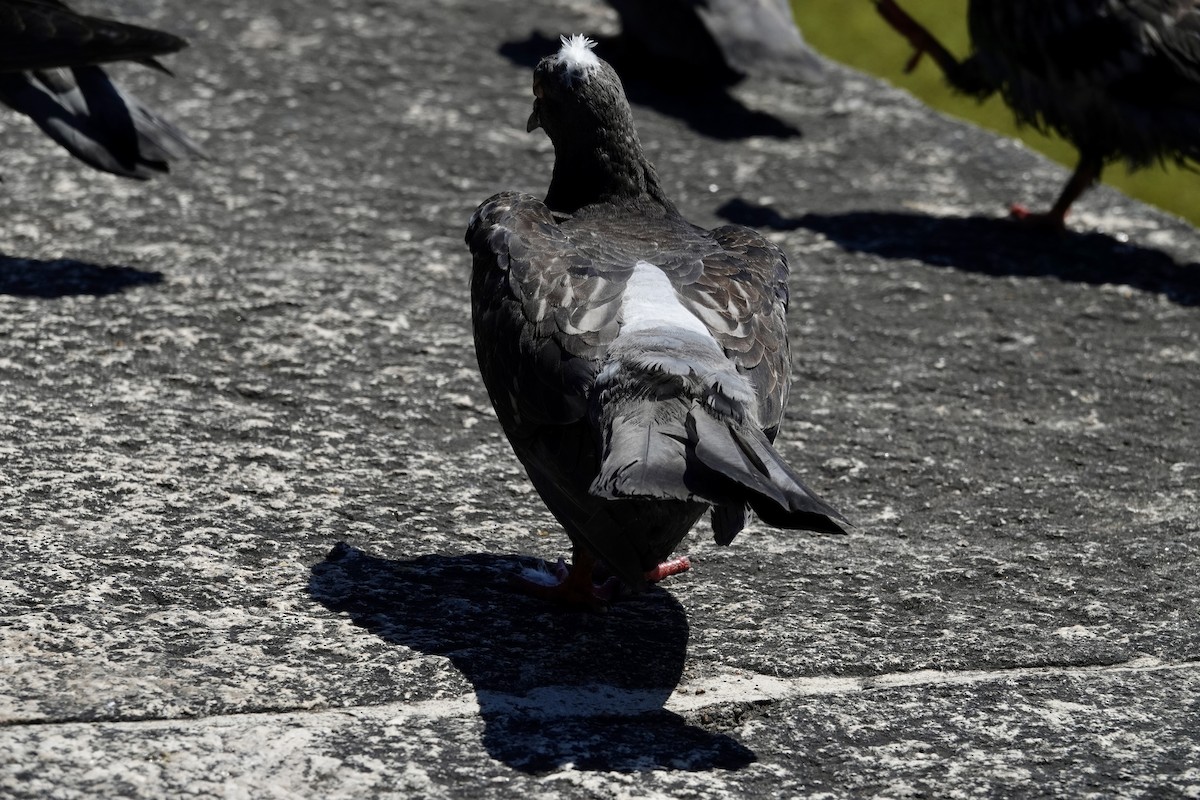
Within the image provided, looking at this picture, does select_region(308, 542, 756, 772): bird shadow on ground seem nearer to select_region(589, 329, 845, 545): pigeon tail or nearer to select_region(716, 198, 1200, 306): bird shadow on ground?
select_region(589, 329, 845, 545): pigeon tail

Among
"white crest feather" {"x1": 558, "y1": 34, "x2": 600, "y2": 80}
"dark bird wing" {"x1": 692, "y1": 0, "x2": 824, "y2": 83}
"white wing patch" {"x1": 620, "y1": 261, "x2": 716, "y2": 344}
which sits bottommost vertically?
"white wing patch" {"x1": 620, "y1": 261, "x2": 716, "y2": 344}

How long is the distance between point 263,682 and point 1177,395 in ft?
10.5

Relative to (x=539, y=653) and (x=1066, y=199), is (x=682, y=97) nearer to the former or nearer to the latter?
(x=1066, y=199)

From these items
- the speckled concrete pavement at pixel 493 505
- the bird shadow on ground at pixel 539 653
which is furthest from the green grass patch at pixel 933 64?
the bird shadow on ground at pixel 539 653

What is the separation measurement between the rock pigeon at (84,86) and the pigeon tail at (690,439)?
9.05 feet

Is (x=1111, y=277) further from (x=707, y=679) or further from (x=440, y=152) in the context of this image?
(x=707, y=679)

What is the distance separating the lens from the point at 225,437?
3.90 meters

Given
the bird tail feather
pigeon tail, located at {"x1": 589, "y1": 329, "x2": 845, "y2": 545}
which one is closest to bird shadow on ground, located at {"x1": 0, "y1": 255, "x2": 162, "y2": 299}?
pigeon tail, located at {"x1": 589, "y1": 329, "x2": 845, "y2": 545}

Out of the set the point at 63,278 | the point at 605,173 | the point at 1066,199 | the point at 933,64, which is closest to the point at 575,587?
the point at 605,173

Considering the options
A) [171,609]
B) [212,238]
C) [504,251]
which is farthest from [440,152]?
[171,609]

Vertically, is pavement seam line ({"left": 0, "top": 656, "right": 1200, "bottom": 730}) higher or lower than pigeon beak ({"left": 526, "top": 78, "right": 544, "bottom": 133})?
lower

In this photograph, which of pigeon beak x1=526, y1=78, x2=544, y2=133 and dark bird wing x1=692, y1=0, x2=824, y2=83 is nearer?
pigeon beak x1=526, y1=78, x2=544, y2=133

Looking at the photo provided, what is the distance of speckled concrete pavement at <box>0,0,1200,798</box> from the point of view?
2686 millimetres

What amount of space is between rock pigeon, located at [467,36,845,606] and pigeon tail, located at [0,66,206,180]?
189cm
